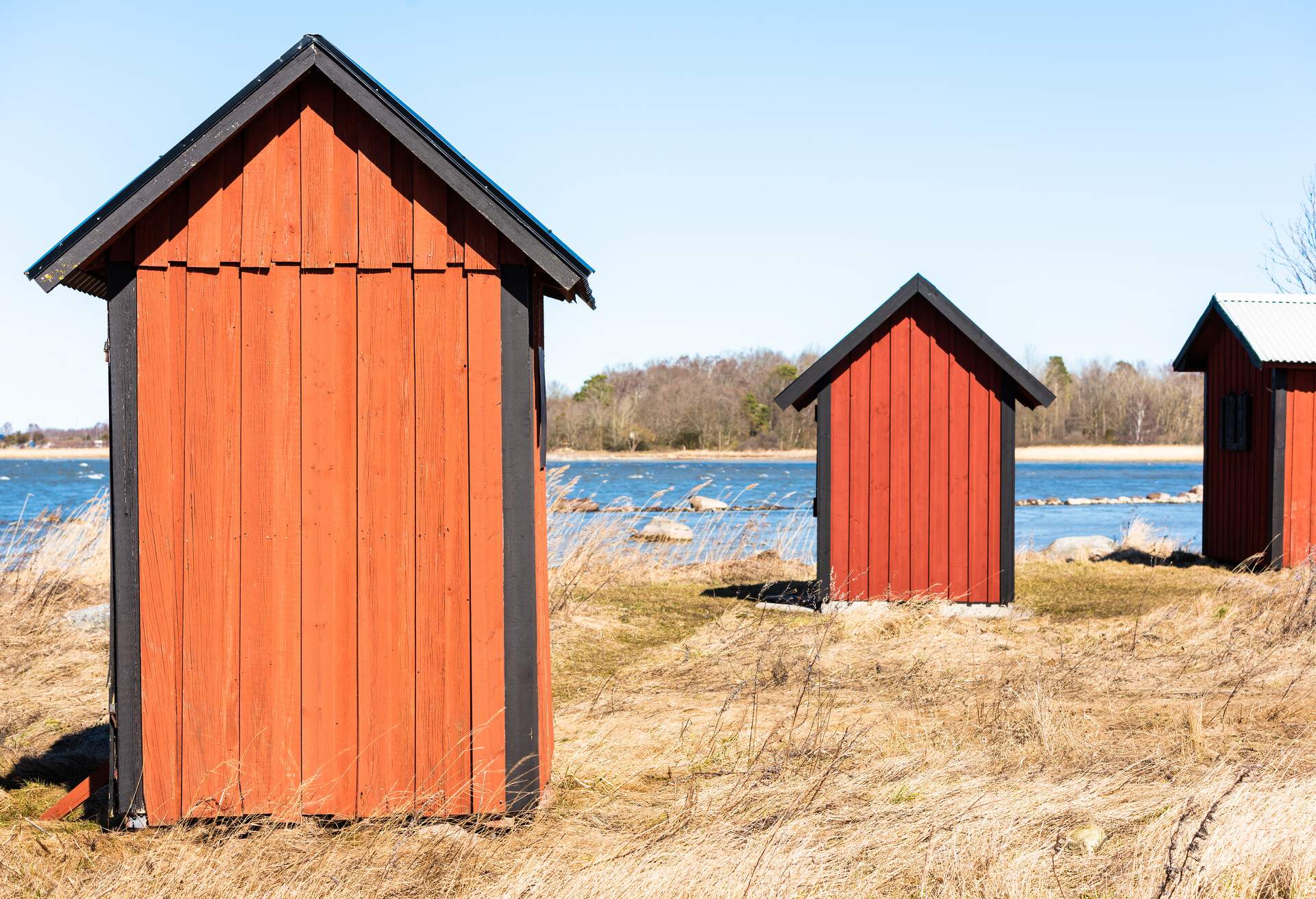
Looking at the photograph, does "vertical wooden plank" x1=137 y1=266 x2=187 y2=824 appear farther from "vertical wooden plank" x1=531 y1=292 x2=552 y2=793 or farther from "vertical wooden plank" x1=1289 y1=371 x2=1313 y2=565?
"vertical wooden plank" x1=1289 y1=371 x2=1313 y2=565

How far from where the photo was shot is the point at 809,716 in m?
7.00

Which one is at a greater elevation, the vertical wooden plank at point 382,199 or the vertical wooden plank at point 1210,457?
the vertical wooden plank at point 382,199

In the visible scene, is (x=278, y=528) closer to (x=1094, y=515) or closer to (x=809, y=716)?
(x=809, y=716)

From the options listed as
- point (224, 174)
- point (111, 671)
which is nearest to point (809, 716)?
point (111, 671)

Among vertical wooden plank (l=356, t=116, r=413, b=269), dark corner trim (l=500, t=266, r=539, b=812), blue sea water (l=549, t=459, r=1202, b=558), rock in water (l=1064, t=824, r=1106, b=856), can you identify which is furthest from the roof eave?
vertical wooden plank (l=356, t=116, r=413, b=269)

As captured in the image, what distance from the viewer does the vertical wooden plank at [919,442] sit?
457 inches

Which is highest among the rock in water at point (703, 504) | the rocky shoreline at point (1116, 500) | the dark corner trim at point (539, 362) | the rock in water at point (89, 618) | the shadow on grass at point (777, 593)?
the dark corner trim at point (539, 362)

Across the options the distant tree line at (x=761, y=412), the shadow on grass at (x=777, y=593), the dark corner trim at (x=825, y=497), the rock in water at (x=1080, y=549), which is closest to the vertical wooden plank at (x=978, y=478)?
the dark corner trim at (x=825, y=497)

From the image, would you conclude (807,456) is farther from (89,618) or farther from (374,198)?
(374,198)

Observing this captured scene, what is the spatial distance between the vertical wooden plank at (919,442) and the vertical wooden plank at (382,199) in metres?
7.52

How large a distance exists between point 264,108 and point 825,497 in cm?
796

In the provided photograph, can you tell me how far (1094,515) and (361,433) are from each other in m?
33.7

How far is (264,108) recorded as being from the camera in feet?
16.6

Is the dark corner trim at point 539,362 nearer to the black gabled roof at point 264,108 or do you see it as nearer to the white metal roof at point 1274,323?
the black gabled roof at point 264,108
